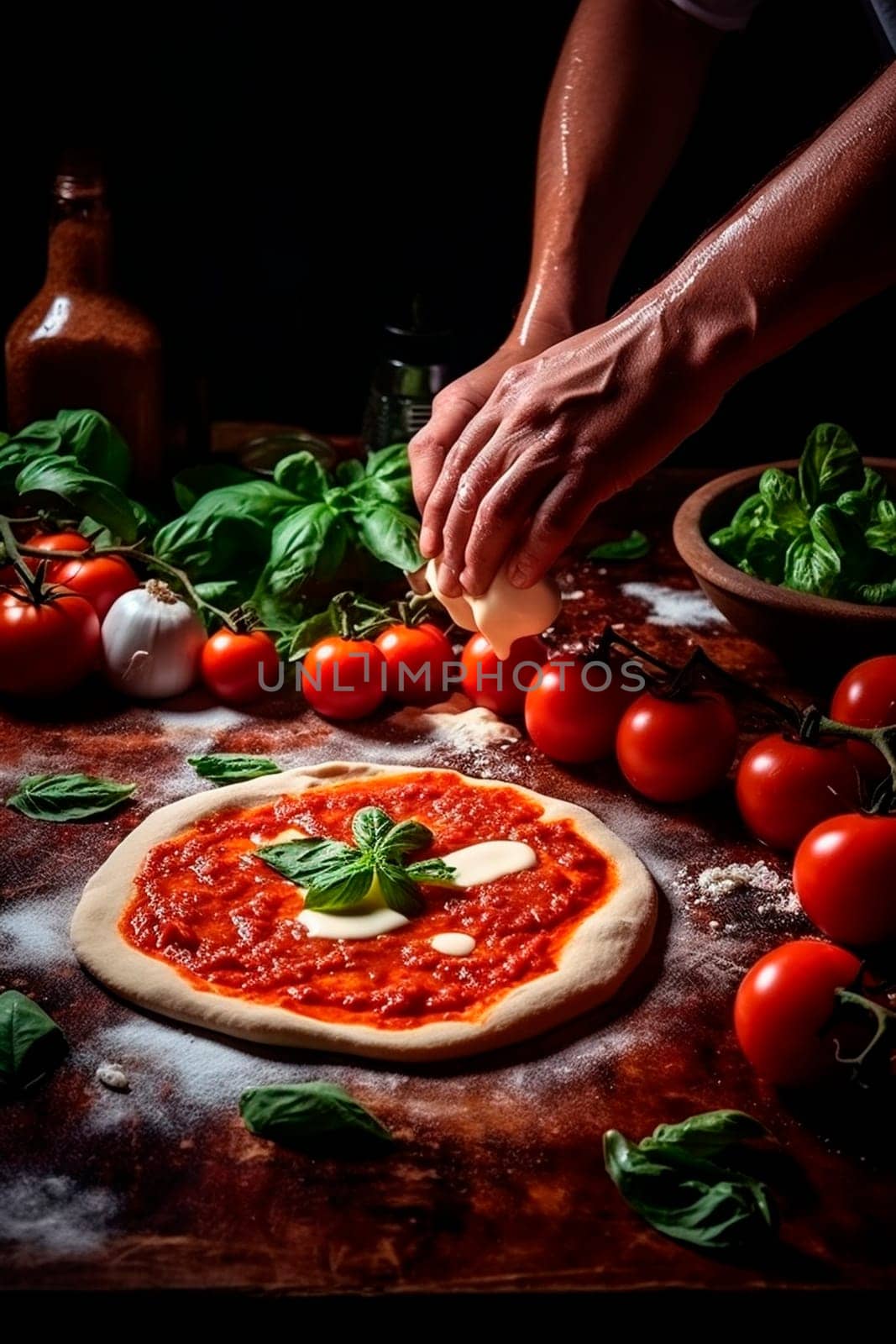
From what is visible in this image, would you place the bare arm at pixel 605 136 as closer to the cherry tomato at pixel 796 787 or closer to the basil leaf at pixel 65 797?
the cherry tomato at pixel 796 787

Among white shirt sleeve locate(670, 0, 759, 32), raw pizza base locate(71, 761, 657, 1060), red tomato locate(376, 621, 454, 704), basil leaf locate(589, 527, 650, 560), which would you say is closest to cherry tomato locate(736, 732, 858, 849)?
raw pizza base locate(71, 761, 657, 1060)

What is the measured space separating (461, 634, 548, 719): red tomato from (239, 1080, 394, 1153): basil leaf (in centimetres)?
99

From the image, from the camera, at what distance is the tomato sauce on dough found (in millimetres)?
1710

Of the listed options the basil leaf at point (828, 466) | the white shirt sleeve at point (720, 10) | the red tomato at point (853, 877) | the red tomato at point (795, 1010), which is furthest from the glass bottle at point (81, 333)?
the red tomato at point (795, 1010)

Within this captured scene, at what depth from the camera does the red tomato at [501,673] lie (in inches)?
93.3

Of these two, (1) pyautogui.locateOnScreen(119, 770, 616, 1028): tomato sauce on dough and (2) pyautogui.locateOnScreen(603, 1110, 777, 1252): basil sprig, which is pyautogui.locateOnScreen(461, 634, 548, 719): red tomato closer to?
(1) pyautogui.locateOnScreen(119, 770, 616, 1028): tomato sauce on dough

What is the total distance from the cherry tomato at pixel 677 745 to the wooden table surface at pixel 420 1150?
112 mm

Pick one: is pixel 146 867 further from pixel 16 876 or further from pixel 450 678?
pixel 450 678

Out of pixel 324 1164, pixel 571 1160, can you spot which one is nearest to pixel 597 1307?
pixel 571 1160

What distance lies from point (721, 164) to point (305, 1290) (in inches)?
111

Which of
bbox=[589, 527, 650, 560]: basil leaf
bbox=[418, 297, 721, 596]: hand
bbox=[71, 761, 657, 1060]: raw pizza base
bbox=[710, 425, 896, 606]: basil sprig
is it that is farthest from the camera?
bbox=[589, 527, 650, 560]: basil leaf

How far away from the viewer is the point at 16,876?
1925 millimetres

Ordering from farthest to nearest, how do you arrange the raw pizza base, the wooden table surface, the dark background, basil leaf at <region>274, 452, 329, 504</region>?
→ the dark background → basil leaf at <region>274, 452, 329, 504</region> → the raw pizza base → the wooden table surface

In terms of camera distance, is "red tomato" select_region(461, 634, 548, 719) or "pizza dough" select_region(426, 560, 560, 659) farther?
"red tomato" select_region(461, 634, 548, 719)
